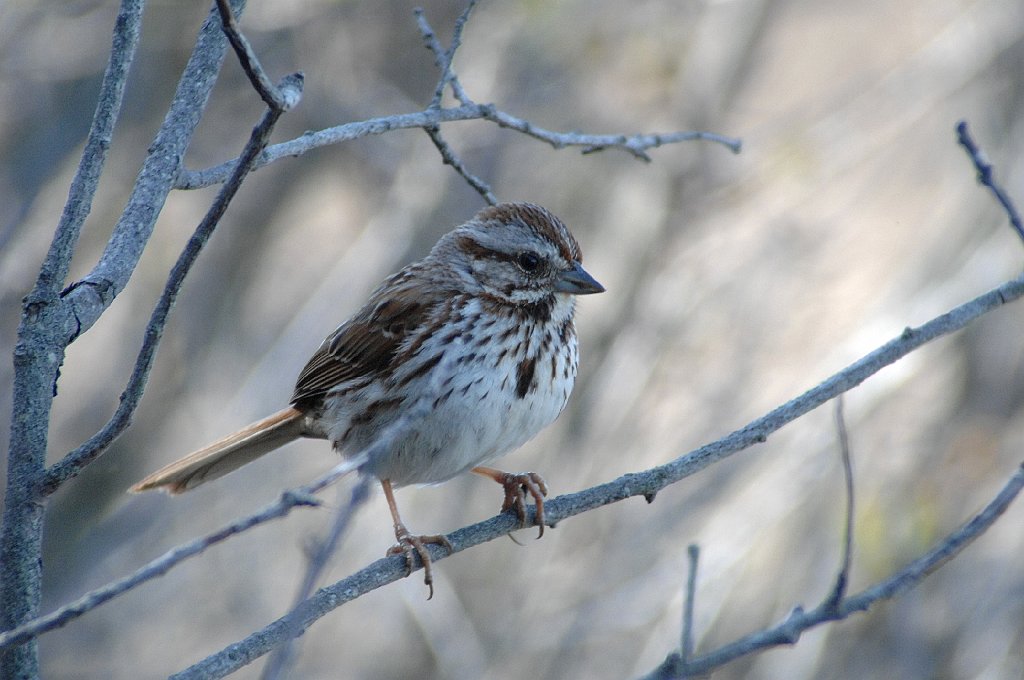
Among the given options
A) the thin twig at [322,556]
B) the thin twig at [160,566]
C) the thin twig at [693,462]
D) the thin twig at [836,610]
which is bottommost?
the thin twig at [836,610]

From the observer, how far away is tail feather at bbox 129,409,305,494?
161 inches

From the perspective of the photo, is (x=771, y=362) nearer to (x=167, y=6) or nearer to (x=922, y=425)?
(x=922, y=425)

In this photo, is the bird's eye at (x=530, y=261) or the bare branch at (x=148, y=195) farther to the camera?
the bird's eye at (x=530, y=261)

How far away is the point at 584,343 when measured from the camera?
6.73 meters

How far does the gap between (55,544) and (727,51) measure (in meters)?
4.79

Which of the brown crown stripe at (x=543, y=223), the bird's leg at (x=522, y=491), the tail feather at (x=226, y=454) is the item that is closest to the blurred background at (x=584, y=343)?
the tail feather at (x=226, y=454)

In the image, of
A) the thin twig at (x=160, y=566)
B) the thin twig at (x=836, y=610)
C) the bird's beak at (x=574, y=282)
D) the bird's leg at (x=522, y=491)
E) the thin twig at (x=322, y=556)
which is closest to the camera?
the thin twig at (x=322, y=556)

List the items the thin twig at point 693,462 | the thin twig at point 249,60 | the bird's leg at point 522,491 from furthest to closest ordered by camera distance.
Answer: the bird's leg at point 522,491, the thin twig at point 693,462, the thin twig at point 249,60

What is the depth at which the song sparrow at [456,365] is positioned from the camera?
3.75 metres

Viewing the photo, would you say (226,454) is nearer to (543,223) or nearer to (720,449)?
(543,223)

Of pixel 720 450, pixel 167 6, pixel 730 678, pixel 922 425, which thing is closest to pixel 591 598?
pixel 730 678

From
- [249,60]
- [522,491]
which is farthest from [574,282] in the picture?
[249,60]

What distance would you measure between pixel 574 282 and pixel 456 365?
21.7 inches

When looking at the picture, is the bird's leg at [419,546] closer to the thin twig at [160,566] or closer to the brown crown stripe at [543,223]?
the brown crown stripe at [543,223]
